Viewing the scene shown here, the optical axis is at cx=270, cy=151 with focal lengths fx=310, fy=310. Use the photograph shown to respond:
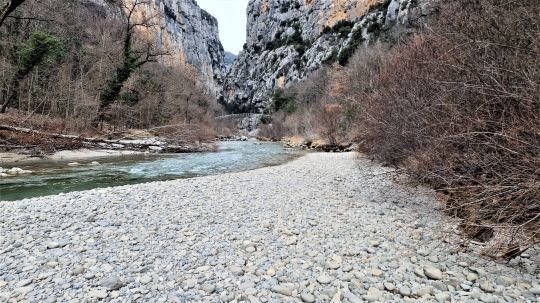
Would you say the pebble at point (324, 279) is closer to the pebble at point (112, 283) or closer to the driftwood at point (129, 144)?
the pebble at point (112, 283)

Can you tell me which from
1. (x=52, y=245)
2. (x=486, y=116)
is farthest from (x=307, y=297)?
(x=52, y=245)

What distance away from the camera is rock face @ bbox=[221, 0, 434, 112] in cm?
5550

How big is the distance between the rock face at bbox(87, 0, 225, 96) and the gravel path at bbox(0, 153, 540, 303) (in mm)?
78867

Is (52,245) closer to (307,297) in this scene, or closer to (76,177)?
(307,297)

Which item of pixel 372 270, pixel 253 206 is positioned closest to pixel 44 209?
pixel 253 206

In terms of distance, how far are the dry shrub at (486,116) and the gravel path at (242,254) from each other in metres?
0.66

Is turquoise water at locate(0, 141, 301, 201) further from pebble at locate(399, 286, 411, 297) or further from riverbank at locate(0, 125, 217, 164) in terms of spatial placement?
pebble at locate(399, 286, 411, 297)

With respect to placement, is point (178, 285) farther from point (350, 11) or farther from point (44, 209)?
point (350, 11)

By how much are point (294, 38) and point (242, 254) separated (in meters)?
87.0

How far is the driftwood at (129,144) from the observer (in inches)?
676

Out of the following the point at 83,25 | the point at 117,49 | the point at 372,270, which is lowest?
the point at 372,270

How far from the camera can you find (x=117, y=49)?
1134 inches

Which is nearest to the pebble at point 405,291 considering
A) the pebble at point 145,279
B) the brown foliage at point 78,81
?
the pebble at point 145,279

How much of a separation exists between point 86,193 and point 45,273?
4564 millimetres
